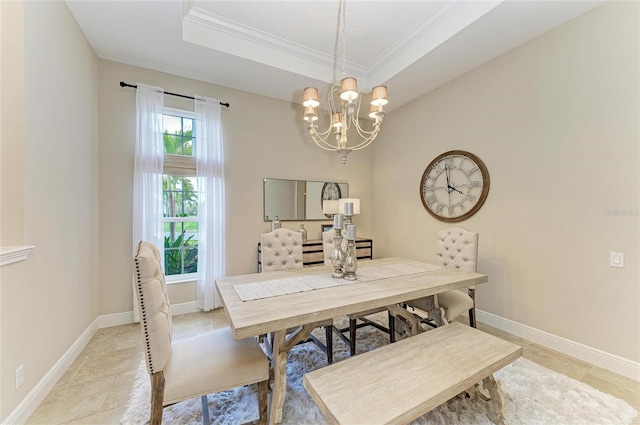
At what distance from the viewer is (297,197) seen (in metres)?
3.98

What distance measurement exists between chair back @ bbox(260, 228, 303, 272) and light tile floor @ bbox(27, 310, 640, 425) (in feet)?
3.91

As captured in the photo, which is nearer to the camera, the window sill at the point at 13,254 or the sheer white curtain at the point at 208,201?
the window sill at the point at 13,254

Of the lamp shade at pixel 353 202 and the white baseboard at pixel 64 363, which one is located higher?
the lamp shade at pixel 353 202

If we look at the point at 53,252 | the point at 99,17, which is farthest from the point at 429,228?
the point at 99,17

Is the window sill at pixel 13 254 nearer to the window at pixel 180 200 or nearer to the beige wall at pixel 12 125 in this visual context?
the beige wall at pixel 12 125

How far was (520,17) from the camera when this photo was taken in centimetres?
227

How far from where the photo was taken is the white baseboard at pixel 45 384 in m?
1.49

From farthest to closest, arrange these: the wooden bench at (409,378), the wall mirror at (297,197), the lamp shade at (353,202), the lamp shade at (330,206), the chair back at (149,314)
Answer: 1. the lamp shade at (330,206)
2. the wall mirror at (297,197)
3. the lamp shade at (353,202)
4. the chair back at (149,314)
5. the wooden bench at (409,378)

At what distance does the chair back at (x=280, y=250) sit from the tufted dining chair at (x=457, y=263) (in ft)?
4.08

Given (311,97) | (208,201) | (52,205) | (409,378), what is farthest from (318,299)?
(208,201)

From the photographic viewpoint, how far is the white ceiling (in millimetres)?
2275

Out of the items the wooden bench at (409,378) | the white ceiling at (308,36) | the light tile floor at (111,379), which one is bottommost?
the light tile floor at (111,379)

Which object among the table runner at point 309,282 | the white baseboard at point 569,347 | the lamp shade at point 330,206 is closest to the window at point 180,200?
the lamp shade at point 330,206

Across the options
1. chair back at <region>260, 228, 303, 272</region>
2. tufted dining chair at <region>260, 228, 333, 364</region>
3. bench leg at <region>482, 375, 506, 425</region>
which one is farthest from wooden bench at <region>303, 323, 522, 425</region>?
chair back at <region>260, 228, 303, 272</region>
